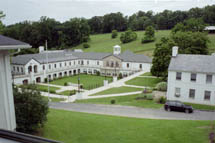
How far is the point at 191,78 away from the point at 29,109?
398 centimetres

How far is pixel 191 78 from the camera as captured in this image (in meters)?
4.58

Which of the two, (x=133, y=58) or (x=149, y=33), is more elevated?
(x=149, y=33)

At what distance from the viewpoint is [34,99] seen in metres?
2.50

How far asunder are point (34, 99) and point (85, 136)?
1042 millimetres

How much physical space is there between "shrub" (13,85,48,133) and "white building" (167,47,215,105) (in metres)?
2.28

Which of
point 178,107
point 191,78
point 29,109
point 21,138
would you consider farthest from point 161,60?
point 21,138

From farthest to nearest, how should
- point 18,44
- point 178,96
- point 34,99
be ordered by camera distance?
point 178,96
point 34,99
point 18,44

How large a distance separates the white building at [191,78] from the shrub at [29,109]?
2.28 meters

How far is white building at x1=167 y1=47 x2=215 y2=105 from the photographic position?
3042 millimetres

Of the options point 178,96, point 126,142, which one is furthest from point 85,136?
point 178,96

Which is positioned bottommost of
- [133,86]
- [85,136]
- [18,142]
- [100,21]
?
[133,86]

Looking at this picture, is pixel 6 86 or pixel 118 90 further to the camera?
pixel 118 90

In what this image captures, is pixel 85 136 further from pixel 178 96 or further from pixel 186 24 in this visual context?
pixel 178 96

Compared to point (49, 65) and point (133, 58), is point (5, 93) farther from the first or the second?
point (133, 58)
